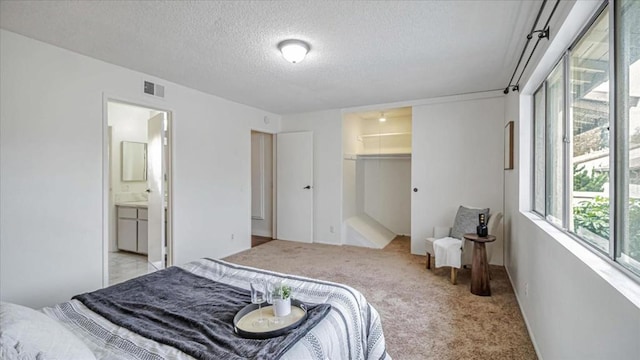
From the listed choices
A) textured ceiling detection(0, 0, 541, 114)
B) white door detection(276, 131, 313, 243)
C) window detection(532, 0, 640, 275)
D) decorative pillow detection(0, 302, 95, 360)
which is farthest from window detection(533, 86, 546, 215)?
white door detection(276, 131, 313, 243)

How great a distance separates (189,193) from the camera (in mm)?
3959

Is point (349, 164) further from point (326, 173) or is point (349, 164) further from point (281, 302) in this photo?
point (281, 302)

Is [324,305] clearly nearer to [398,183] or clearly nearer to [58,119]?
[58,119]

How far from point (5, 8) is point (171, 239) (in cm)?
256

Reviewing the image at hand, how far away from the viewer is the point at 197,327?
1415 millimetres

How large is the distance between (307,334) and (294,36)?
220 centimetres

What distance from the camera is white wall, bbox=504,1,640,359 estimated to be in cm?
104

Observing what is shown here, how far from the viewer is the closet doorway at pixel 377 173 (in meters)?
5.49

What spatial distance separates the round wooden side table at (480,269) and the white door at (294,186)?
2.93 m

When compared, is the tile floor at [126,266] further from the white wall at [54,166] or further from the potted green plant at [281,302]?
the potted green plant at [281,302]

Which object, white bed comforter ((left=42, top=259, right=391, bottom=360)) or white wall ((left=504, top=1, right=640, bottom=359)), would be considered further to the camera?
white bed comforter ((left=42, top=259, right=391, bottom=360))

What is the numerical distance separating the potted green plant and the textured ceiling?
5.96 ft

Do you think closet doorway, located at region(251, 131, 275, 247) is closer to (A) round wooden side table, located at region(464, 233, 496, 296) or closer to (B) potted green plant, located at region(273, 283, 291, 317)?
(A) round wooden side table, located at region(464, 233, 496, 296)

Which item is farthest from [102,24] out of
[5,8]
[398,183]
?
[398,183]
